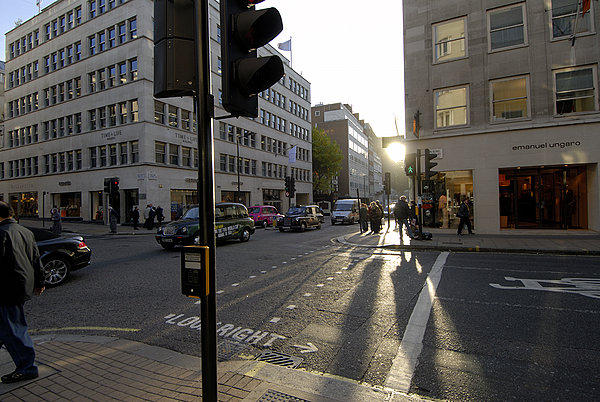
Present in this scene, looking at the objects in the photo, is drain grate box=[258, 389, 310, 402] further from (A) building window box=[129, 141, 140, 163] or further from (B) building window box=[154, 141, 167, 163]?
(A) building window box=[129, 141, 140, 163]

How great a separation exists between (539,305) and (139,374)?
5.79 m

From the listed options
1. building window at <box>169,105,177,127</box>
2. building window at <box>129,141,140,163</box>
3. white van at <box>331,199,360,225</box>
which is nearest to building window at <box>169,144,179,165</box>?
building window at <box>169,105,177,127</box>

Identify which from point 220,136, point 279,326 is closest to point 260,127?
point 220,136

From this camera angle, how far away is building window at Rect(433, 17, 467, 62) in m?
16.9

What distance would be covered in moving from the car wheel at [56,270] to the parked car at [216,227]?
15.1 ft

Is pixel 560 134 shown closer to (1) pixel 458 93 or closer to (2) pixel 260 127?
(1) pixel 458 93

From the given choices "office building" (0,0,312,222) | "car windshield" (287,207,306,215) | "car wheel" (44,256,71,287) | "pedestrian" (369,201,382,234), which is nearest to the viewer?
"car wheel" (44,256,71,287)

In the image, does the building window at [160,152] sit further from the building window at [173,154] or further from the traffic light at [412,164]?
the traffic light at [412,164]

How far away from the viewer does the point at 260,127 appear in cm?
4188

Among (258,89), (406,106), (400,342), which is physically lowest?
(400,342)

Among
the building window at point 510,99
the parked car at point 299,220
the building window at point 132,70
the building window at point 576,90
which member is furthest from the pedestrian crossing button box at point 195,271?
the building window at point 132,70

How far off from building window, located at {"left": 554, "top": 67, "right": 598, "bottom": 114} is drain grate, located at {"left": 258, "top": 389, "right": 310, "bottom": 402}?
1820cm

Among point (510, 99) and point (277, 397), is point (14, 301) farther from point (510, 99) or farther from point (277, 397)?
point (510, 99)

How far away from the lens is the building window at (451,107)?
16750 millimetres
